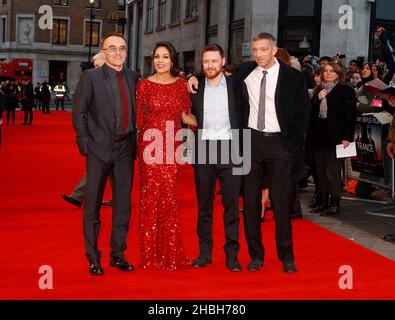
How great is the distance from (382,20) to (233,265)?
19273 millimetres

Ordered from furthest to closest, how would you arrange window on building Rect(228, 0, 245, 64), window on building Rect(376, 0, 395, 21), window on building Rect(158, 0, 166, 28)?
window on building Rect(158, 0, 166, 28) < window on building Rect(228, 0, 245, 64) < window on building Rect(376, 0, 395, 21)

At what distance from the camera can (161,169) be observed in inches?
249

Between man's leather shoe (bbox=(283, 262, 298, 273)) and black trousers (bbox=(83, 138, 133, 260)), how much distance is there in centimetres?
145

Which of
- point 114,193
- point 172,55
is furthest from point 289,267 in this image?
point 172,55

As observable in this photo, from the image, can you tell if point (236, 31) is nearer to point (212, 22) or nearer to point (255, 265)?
point (212, 22)

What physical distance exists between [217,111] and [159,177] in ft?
2.55

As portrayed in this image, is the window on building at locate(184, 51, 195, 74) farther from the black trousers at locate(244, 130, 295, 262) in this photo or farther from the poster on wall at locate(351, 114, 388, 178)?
the black trousers at locate(244, 130, 295, 262)

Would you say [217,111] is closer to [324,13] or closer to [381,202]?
[381,202]

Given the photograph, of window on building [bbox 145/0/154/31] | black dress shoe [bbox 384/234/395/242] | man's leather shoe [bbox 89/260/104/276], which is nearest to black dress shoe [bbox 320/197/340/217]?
black dress shoe [bbox 384/234/395/242]

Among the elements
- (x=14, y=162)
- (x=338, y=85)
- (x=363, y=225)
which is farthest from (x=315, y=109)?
(x=14, y=162)

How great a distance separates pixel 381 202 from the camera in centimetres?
1123

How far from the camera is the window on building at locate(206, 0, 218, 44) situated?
29.0 meters

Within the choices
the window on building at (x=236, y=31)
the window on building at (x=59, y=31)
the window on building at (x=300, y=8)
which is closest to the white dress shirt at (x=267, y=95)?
the window on building at (x=300, y=8)
